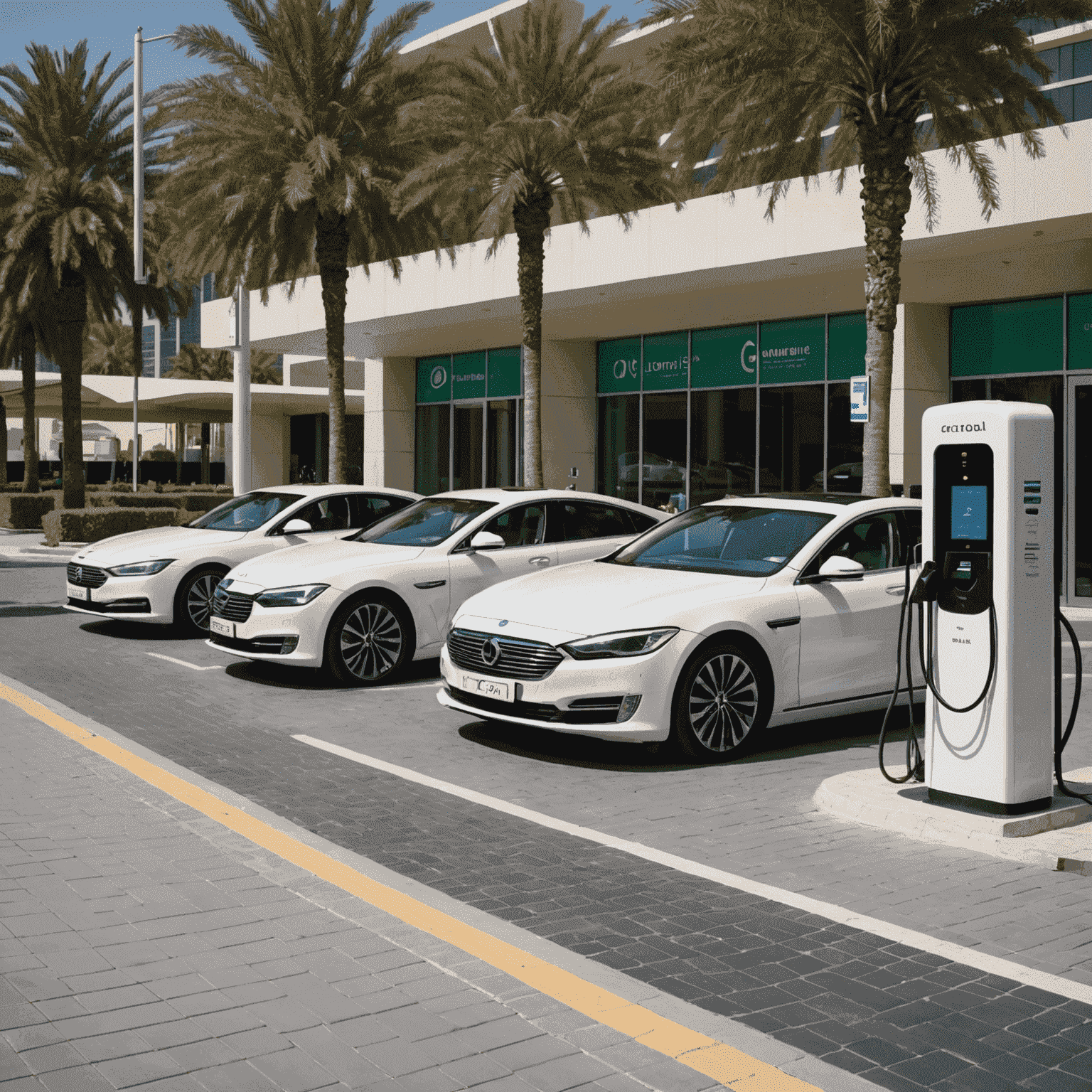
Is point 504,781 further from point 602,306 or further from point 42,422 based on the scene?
point 42,422

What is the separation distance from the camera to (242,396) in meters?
27.5

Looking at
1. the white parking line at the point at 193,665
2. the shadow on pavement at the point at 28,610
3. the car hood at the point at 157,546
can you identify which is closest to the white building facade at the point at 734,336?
the car hood at the point at 157,546

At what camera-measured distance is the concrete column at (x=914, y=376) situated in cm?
1884

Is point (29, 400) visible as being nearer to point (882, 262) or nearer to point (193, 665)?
point (882, 262)

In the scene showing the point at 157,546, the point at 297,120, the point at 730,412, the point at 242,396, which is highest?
the point at 297,120

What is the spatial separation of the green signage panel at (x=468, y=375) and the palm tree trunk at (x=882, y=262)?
14866mm

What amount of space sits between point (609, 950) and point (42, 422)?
112 meters

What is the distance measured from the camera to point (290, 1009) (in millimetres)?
3848

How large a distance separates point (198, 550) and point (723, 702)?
6.75 m

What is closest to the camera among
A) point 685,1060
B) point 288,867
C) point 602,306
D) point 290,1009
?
point 685,1060

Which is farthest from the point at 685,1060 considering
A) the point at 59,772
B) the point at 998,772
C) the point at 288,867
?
the point at 59,772

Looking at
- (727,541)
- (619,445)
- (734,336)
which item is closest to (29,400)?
(619,445)

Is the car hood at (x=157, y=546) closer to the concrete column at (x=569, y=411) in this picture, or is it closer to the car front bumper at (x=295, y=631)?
the car front bumper at (x=295, y=631)

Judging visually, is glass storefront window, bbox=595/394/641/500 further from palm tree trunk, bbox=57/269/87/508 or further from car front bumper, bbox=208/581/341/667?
car front bumper, bbox=208/581/341/667
